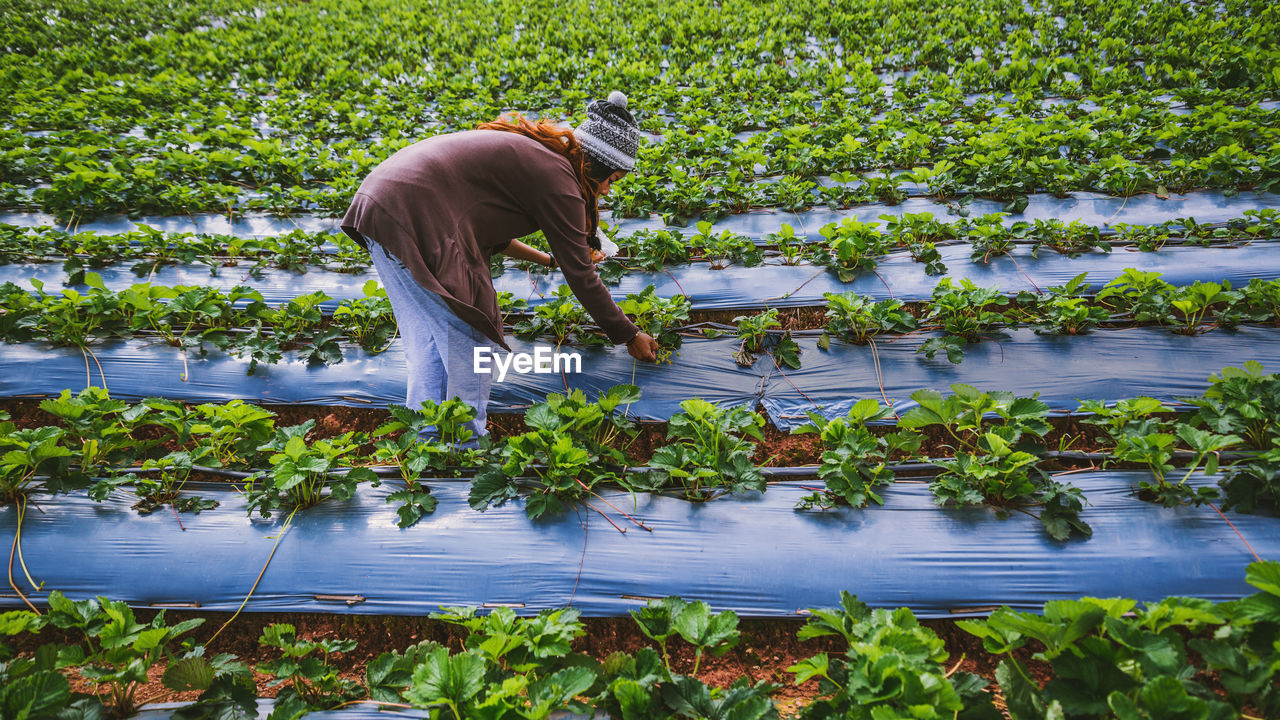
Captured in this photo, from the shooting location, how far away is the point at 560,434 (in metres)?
1.77

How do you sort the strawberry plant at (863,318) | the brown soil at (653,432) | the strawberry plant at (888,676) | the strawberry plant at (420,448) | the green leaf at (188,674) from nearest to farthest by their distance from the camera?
the strawberry plant at (888,676)
the green leaf at (188,674)
the strawberry plant at (420,448)
the brown soil at (653,432)
the strawberry plant at (863,318)

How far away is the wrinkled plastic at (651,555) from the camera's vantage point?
1.55 meters

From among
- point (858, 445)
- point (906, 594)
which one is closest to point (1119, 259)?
point (858, 445)

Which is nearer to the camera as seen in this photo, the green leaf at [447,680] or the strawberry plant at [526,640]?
the green leaf at [447,680]

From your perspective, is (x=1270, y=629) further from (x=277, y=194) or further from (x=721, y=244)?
(x=277, y=194)

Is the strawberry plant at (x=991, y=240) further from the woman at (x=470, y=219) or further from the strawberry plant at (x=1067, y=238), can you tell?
the woman at (x=470, y=219)

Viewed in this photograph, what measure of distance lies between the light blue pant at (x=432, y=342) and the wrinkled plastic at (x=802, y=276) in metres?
1.09

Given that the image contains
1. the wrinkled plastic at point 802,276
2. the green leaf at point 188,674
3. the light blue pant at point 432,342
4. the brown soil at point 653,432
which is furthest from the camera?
the wrinkled plastic at point 802,276

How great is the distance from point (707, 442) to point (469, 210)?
3.76ft

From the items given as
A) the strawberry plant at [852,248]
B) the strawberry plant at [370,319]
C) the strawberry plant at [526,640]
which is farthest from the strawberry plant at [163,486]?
the strawberry plant at [852,248]

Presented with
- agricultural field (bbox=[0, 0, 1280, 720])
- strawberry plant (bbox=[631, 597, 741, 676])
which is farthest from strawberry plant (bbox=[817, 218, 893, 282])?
strawberry plant (bbox=[631, 597, 741, 676])

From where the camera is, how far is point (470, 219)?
1914 millimetres

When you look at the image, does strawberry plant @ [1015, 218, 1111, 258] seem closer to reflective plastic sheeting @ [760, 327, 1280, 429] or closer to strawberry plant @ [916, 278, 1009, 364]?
reflective plastic sheeting @ [760, 327, 1280, 429]

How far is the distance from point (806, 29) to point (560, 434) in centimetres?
780
